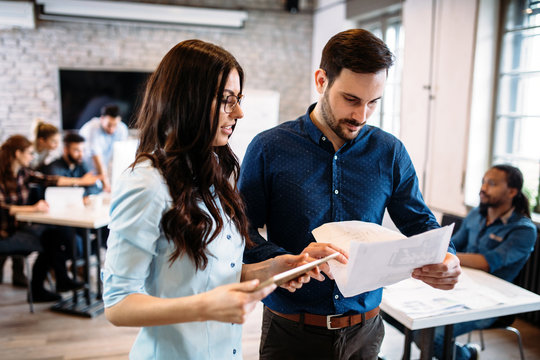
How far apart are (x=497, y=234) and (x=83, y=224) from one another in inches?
108

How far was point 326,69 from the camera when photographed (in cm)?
133

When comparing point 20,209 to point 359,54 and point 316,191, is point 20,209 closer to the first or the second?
point 316,191

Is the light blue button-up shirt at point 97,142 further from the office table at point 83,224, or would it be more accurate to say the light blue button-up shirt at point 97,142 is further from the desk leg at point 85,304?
the desk leg at point 85,304

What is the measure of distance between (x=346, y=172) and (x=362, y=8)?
4595mm

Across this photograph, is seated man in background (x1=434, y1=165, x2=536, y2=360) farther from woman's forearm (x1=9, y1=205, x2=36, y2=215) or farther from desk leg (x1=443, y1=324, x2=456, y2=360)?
woman's forearm (x1=9, y1=205, x2=36, y2=215)

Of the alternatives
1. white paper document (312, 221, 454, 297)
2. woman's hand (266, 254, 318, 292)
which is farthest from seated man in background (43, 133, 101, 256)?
white paper document (312, 221, 454, 297)

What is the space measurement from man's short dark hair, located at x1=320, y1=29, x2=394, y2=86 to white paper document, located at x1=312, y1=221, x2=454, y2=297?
44 cm

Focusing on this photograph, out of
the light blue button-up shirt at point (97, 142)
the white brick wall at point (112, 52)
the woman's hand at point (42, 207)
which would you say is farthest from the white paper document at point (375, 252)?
the white brick wall at point (112, 52)

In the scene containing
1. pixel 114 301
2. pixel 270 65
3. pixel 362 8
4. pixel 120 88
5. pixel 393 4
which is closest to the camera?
pixel 114 301

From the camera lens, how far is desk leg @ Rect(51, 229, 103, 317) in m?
3.47

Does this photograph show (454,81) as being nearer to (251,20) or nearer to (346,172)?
(346,172)

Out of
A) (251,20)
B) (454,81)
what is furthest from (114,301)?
(251,20)

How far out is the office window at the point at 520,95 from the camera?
339 centimetres

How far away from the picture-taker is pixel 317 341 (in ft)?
4.28
